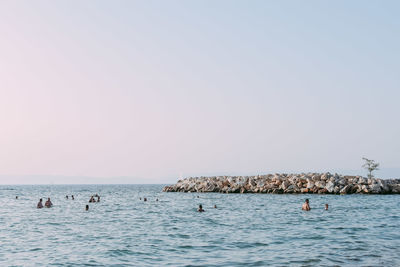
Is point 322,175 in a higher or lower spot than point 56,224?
higher

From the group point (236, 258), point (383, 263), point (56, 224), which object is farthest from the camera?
point (56, 224)

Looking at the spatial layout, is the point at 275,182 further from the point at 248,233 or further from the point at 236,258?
the point at 236,258

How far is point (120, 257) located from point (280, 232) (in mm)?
11007

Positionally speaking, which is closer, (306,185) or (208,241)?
(208,241)

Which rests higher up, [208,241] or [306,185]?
[306,185]

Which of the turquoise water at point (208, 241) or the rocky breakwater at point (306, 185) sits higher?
the rocky breakwater at point (306, 185)

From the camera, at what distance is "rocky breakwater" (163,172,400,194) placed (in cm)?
6481

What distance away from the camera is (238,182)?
7744 centimetres

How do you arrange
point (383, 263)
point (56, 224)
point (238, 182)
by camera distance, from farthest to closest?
point (238, 182) < point (56, 224) < point (383, 263)

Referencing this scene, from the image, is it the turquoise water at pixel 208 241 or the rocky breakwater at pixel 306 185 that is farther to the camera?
the rocky breakwater at pixel 306 185

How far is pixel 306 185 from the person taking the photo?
68438 mm

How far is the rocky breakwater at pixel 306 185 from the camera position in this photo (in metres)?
64.8

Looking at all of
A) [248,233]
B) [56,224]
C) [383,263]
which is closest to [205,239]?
[248,233]

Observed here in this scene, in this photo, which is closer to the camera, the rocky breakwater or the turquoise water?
the turquoise water
